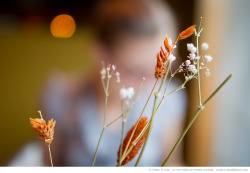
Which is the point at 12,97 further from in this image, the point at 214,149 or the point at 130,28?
the point at 214,149

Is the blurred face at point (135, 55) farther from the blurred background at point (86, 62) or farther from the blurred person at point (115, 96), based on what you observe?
the blurred background at point (86, 62)

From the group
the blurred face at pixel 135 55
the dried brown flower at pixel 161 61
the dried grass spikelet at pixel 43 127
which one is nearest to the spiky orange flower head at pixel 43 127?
the dried grass spikelet at pixel 43 127

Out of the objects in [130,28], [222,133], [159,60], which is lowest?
[222,133]

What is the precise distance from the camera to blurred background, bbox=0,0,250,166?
3.84 feet

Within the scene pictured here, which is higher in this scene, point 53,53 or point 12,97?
point 53,53

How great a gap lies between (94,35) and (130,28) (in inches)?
19.1

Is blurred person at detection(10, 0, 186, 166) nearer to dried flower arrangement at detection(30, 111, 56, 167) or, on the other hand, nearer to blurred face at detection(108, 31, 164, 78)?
blurred face at detection(108, 31, 164, 78)

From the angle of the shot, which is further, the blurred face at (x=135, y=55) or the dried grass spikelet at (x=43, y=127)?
the blurred face at (x=135, y=55)

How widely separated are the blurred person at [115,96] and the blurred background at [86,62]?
4.3 inches

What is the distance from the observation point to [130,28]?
135cm

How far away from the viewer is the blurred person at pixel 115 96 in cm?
98

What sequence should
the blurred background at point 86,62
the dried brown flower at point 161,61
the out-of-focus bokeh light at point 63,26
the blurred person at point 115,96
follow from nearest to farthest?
the dried brown flower at point 161,61, the blurred person at point 115,96, the blurred background at point 86,62, the out-of-focus bokeh light at point 63,26

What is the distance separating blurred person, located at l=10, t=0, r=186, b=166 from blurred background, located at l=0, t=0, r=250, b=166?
0.11m
